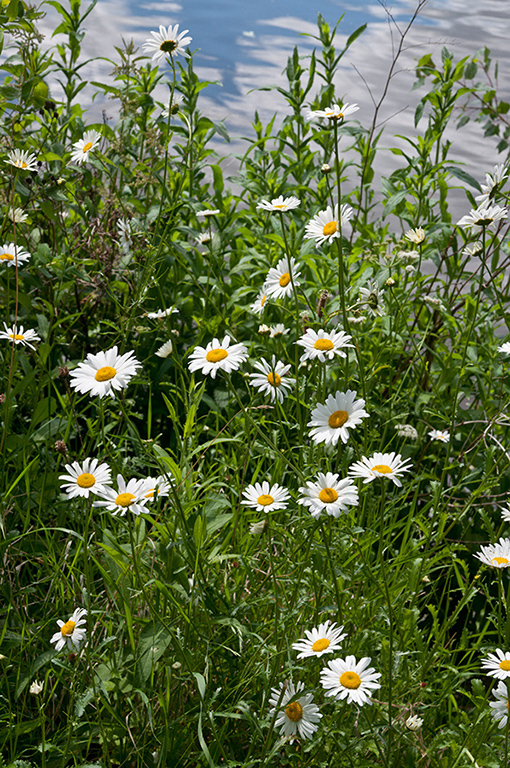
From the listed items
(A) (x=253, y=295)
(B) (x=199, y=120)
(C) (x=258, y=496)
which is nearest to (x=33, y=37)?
(B) (x=199, y=120)

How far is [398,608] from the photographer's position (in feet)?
5.61

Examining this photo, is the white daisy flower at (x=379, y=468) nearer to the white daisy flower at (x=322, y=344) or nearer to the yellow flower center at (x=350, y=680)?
the white daisy flower at (x=322, y=344)

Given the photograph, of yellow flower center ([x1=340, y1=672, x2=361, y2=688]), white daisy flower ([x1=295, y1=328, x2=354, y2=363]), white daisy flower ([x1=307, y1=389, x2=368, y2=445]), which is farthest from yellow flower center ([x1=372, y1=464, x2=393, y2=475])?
yellow flower center ([x1=340, y1=672, x2=361, y2=688])

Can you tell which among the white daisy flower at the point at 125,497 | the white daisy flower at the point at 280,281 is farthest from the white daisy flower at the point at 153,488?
the white daisy flower at the point at 280,281

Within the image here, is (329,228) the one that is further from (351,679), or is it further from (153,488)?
(351,679)

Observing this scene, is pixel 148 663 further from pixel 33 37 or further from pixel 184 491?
pixel 33 37

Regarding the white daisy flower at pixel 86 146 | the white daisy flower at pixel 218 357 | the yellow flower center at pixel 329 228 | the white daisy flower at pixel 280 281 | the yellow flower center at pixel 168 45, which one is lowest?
the white daisy flower at pixel 218 357

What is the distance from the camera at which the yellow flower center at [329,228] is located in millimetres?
1689

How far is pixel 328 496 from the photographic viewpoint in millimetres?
1337

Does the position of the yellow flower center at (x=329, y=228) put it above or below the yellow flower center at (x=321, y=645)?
above

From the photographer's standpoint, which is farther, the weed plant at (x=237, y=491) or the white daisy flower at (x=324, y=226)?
the white daisy flower at (x=324, y=226)

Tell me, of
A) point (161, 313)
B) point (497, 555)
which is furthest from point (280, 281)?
point (497, 555)

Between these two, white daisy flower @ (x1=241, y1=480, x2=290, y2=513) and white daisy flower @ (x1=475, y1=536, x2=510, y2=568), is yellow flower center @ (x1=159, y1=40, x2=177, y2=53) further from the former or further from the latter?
white daisy flower @ (x1=475, y1=536, x2=510, y2=568)

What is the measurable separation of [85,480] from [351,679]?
57cm
